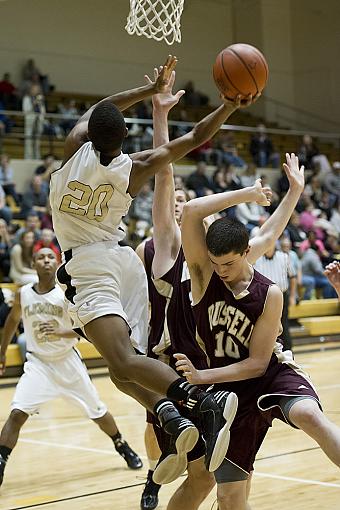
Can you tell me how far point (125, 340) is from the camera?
12.9ft

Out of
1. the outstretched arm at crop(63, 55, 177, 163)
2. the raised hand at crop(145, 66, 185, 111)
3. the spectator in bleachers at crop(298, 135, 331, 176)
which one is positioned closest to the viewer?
the outstretched arm at crop(63, 55, 177, 163)

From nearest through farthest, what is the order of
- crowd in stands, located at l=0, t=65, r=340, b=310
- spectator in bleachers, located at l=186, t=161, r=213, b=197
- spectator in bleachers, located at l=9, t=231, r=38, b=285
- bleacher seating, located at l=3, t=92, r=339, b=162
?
spectator in bleachers, located at l=9, t=231, r=38, b=285 < crowd in stands, located at l=0, t=65, r=340, b=310 < spectator in bleachers, located at l=186, t=161, r=213, b=197 < bleacher seating, located at l=3, t=92, r=339, b=162

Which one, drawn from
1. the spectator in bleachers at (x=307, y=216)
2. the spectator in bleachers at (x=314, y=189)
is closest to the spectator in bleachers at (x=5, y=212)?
the spectator in bleachers at (x=307, y=216)

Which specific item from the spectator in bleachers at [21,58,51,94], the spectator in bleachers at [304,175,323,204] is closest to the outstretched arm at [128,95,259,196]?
the spectator in bleachers at [304,175,323,204]

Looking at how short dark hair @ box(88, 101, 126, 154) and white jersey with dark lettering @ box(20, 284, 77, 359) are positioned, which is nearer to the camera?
short dark hair @ box(88, 101, 126, 154)

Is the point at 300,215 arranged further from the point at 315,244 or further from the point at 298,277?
the point at 298,277

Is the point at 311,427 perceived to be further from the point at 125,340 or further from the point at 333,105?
the point at 333,105

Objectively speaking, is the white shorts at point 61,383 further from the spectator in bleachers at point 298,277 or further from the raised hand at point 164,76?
the spectator in bleachers at point 298,277

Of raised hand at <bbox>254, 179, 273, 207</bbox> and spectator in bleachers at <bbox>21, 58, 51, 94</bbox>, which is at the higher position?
spectator in bleachers at <bbox>21, 58, 51, 94</bbox>

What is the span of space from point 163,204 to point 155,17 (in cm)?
135

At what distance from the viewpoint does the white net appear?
16.7 ft

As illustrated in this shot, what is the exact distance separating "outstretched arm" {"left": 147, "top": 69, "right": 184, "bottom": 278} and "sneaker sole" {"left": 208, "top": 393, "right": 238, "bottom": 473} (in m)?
1.22

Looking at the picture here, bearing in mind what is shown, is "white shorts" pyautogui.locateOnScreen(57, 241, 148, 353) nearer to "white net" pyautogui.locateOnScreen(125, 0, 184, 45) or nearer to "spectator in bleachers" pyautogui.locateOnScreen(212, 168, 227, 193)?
"white net" pyautogui.locateOnScreen(125, 0, 184, 45)

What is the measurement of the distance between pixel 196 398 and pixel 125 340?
0.52 m
